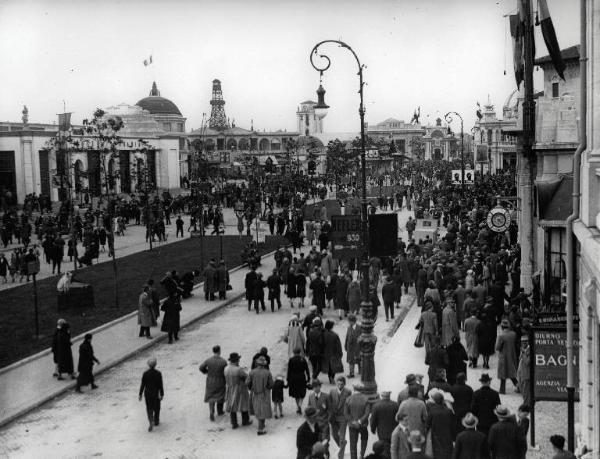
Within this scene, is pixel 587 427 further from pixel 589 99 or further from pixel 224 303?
pixel 224 303

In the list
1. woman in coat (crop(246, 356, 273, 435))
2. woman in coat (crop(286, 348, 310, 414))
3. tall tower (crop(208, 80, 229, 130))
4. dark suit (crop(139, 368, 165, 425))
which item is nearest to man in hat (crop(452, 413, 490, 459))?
woman in coat (crop(246, 356, 273, 435))

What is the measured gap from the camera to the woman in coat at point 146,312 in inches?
703

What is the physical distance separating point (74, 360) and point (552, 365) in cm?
963

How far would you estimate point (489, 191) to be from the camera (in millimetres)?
50812

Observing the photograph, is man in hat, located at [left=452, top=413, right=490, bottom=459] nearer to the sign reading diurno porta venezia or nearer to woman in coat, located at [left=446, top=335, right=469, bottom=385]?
the sign reading diurno porta venezia

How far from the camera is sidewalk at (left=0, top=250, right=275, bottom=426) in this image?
13.5m

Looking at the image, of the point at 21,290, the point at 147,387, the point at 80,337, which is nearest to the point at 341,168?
the point at 21,290

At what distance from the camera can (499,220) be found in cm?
2452

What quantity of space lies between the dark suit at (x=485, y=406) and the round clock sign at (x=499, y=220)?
47.5ft

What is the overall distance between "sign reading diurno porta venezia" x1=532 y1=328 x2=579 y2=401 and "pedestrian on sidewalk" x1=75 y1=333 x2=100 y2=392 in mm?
7749

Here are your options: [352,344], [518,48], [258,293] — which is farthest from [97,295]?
[518,48]

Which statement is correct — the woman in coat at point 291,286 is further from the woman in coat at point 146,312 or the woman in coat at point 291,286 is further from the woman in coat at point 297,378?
the woman in coat at point 297,378

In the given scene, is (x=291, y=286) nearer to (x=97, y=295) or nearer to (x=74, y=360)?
(x=97, y=295)

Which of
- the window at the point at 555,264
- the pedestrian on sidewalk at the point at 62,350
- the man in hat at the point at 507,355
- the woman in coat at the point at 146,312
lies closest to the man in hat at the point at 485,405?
the man in hat at the point at 507,355
